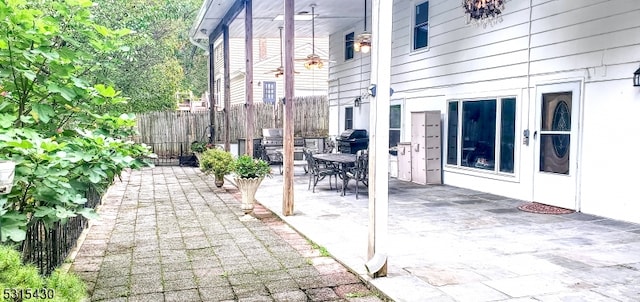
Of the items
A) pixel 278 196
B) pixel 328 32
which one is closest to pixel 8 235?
pixel 278 196

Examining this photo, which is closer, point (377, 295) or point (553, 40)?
point (377, 295)

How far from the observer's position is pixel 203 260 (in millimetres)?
4016

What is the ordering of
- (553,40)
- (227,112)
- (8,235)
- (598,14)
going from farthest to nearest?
(227,112), (553,40), (598,14), (8,235)

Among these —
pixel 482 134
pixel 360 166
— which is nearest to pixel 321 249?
pixel 360 166

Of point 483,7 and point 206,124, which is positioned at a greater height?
point 483,7

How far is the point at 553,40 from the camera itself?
6340 millimetres

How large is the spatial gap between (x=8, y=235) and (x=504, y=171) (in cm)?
672

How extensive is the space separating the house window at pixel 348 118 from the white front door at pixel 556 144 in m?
5.98

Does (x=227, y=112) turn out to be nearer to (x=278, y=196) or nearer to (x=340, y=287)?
(x=278, y=196)

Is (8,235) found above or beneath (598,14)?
beneath

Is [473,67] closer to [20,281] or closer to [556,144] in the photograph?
[556,144]

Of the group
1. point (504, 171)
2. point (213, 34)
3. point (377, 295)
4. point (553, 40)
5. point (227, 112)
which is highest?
point (213, 34)

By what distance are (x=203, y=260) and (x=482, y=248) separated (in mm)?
2503

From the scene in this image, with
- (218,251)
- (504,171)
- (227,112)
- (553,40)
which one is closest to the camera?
(218,251)
